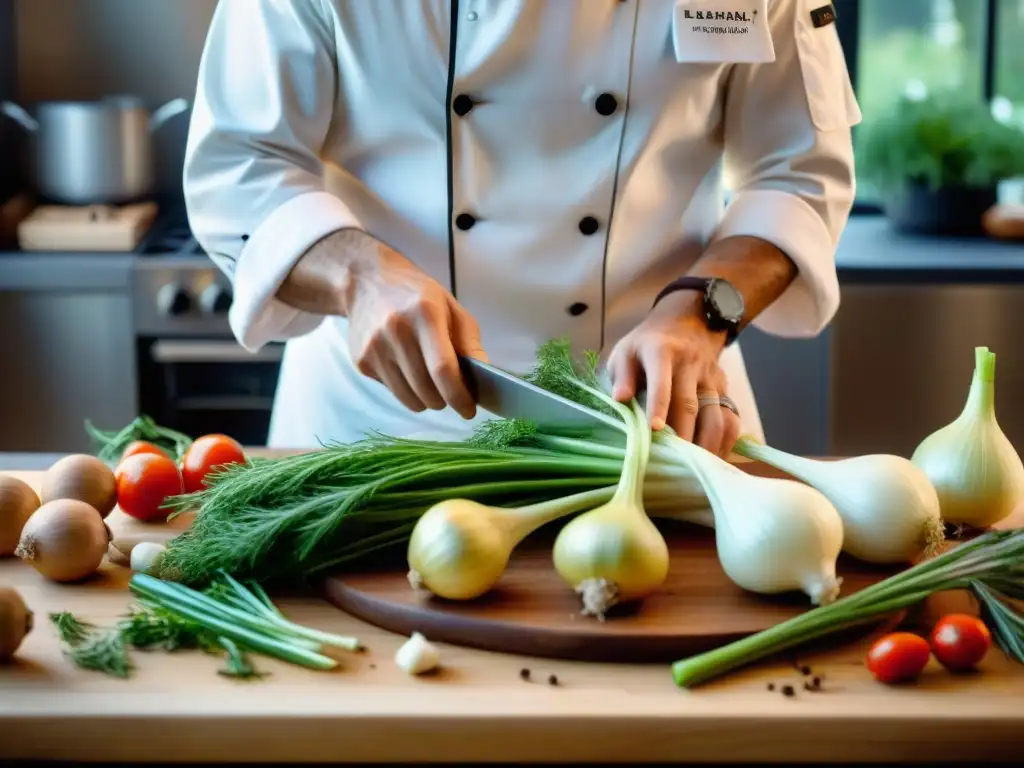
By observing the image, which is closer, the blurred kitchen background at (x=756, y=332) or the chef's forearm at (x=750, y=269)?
the chef's forearm at (x=750, y=269)

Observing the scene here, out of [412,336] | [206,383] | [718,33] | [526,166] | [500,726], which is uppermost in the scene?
[718,33]

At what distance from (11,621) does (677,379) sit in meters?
0.68

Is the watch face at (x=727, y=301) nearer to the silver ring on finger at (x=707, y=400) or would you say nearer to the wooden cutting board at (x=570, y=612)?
the silver ring on finger at (x=707, y=400)

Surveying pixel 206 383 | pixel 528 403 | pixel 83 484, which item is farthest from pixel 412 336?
pixel 206 383

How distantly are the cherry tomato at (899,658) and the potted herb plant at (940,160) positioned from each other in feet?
6.50

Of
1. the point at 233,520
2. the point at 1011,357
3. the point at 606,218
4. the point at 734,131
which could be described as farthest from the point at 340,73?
the point at 1011,357

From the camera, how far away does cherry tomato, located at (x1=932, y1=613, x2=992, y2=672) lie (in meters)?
1.10

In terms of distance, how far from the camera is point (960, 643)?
110cm

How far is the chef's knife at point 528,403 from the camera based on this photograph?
1366 millimetres

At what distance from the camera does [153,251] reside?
2.78 metres

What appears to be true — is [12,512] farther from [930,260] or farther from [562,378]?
[930,260]

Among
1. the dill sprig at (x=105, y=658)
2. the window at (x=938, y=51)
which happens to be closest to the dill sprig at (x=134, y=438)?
the dill sprig at (x=105, y=658)

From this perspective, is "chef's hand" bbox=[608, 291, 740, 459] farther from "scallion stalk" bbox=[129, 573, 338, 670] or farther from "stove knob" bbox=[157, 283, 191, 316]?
"stove knob" bbox=[157, 283, 191, 316]

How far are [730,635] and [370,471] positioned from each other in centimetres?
37
